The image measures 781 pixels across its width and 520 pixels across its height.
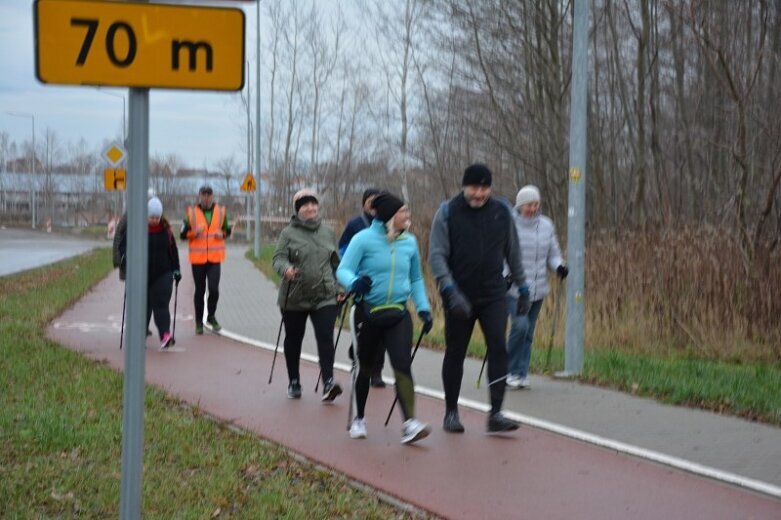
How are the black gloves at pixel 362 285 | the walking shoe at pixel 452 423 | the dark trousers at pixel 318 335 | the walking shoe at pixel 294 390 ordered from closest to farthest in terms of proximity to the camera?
the black gloves at pixel 362 285 → the walking shoe at pixel 452 423 → the dark trousers at pixel 318 335 → the walking shoe at pixel 294 390

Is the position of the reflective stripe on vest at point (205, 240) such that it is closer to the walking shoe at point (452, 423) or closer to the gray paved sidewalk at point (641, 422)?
the gray paved sidewalk at point (641, 422)

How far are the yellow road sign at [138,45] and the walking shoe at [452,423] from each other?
15.2 feet

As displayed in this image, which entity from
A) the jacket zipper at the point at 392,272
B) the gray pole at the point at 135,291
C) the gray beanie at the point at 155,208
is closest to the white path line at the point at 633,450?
the jacket zipper at the point at 392,272

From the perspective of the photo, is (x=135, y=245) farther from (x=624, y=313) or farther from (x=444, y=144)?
(x=444, y=144)

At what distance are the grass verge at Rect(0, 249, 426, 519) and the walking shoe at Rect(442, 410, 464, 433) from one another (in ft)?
4.60

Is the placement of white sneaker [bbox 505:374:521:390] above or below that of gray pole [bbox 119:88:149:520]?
below

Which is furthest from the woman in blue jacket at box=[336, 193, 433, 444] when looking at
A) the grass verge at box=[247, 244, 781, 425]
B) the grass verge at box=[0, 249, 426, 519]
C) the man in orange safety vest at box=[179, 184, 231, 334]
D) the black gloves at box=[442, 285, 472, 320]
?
the man in orange safety vest at box=[179, 184, 231, 334]

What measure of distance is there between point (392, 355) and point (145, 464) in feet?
6.25

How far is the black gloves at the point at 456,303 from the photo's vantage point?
7.50 meters

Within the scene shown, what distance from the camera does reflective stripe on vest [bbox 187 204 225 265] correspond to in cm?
1359

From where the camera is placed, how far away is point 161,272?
41.8 feet

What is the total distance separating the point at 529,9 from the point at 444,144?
6712 millimetres

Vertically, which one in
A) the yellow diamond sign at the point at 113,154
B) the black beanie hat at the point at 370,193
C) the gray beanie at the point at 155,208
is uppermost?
the yellow diamond sign at the point at 113,154

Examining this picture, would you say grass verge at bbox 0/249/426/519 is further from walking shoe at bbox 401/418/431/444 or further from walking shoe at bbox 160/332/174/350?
walking shoe at bbox 160/332/174/350
